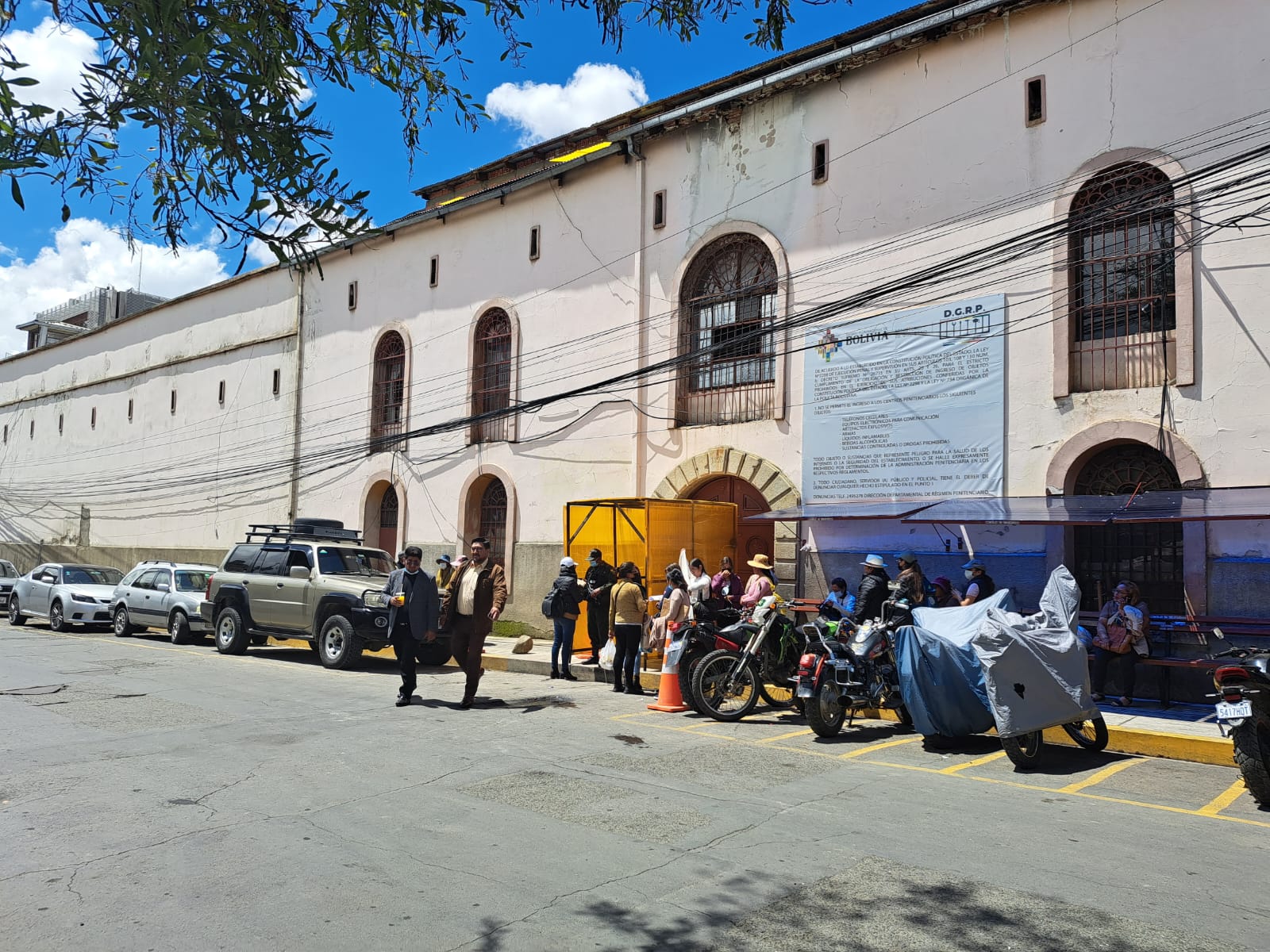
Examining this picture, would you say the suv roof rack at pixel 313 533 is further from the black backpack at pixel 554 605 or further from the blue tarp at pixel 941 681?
the blue tarp at pixel 941 681

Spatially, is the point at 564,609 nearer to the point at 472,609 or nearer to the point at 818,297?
the point at 472,609

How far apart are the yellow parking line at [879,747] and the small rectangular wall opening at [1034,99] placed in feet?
30.1

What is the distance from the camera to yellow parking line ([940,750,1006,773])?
27.5 feet

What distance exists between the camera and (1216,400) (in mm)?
12344

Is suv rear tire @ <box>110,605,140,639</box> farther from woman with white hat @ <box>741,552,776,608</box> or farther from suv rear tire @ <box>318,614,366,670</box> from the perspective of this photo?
woman with white hat @ <box>741,552,776,608</box>

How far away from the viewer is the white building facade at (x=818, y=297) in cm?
1258

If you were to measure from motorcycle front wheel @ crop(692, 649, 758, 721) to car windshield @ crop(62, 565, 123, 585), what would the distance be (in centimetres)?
1698

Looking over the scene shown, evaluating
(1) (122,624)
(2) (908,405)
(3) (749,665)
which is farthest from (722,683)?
(1) (122,624)

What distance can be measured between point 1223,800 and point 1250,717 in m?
0.94

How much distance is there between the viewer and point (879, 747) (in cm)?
948

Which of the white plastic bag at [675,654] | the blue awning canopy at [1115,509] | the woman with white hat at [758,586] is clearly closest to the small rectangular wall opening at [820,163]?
the blue awning canopy at [1115,509]

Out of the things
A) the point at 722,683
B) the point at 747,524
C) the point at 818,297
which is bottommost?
the point at 722,683

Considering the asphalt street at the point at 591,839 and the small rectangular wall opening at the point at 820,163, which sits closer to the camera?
the asphalt street at the point at 591,839

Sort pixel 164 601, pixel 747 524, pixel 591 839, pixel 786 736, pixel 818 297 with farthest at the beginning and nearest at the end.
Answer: pixel 164 601 → pixel 747 524 → pixel 818 297 → pixel 786 736 → pixel 591 839
